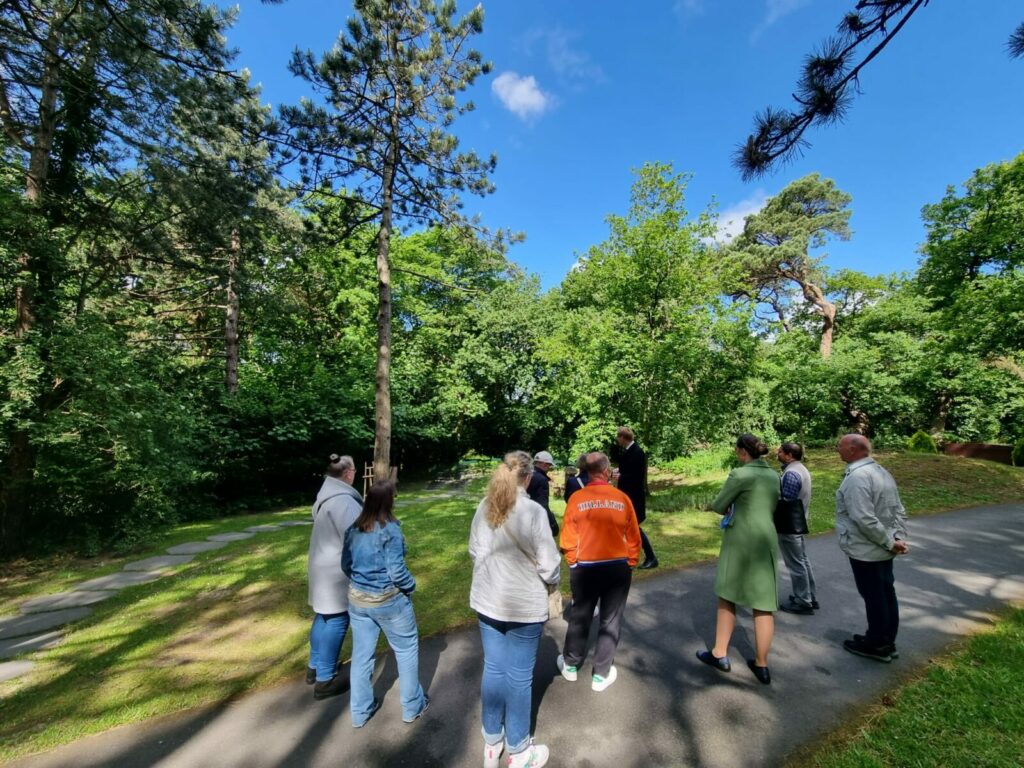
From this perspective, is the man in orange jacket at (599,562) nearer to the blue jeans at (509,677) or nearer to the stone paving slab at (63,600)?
the blue jeans at (509,677)

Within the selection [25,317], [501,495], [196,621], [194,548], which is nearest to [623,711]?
[501,495]

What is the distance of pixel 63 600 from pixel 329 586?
14.9 feet

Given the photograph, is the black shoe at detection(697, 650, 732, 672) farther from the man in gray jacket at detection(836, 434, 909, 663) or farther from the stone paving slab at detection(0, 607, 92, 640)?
the stone paving slab at detection(0, 607, 92, 640)

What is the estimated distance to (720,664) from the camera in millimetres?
3080

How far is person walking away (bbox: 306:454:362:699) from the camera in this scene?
2.88m

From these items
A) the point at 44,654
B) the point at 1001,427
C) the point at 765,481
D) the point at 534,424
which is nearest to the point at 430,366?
the point at 534,424

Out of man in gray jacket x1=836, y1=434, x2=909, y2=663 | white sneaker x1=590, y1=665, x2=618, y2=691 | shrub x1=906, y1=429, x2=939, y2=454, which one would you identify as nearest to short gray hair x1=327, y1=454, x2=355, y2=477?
white sneaker x1=590, y1=665, x2=618, y2=691

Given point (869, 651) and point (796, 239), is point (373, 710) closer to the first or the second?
point (869, 651)

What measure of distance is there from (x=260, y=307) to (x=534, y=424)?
42.9 feet

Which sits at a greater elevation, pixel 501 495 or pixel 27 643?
pixel 501 495

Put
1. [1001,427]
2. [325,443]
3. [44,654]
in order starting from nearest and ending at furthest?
[44,654] → [325,443] → [1001,427]

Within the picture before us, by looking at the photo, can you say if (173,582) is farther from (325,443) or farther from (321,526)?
(325,443)

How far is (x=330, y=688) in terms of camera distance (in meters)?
2.94

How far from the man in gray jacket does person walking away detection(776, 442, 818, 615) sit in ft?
2.39
